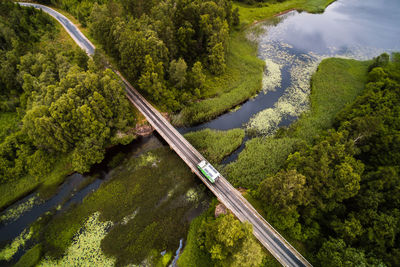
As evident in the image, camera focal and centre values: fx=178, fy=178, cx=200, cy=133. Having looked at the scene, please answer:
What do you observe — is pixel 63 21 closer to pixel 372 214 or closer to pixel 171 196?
pixel 171 196

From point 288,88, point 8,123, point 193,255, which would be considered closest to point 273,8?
point 288,88

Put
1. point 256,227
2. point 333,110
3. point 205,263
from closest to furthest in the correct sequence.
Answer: point 205,263 < point 256,227 < point 333,110

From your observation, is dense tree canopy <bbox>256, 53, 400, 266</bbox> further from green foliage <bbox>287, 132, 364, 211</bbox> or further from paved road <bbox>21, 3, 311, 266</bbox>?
paved road <bbox>21, 3, 311, 266</bbox>

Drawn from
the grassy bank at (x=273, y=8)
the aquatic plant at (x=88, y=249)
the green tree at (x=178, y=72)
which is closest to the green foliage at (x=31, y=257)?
the aquatic plant at (x=88, y=249)

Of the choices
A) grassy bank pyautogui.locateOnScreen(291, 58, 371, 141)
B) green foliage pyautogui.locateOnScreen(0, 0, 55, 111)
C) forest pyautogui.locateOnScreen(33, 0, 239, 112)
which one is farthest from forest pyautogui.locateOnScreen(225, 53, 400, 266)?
green foliage pyautogui.locateOnScreen(0, 0, 55, 111)

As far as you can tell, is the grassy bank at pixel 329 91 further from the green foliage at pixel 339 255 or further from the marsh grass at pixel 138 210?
the marsh grass at pixel 138 210

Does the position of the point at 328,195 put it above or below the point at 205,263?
above

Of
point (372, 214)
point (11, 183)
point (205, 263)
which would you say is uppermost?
point (11, 183)

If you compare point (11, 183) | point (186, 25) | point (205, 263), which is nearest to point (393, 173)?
point (205, 263)
